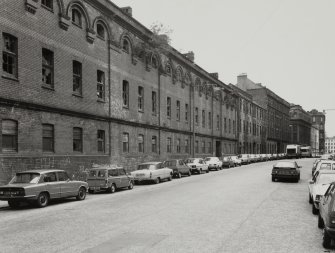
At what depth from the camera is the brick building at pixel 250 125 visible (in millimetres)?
68125

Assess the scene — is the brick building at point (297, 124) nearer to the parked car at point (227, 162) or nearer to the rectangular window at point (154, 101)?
the parked car at point (227, 162)

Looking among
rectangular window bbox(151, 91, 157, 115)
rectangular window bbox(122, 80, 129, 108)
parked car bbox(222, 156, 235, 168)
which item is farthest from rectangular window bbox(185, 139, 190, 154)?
rectangular window bbox(122, 80, 129, 108)

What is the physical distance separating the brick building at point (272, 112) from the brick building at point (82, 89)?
46749 mm

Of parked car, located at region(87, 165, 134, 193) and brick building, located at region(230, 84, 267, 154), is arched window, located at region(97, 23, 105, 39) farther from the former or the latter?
brick building, located at region(230, 84, 267, 154)

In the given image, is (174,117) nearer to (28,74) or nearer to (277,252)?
(28,74)

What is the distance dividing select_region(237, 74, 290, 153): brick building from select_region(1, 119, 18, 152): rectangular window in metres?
71.2

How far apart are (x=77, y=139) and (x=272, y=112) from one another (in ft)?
250

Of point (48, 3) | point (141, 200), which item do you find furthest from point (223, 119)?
point (141, 200)

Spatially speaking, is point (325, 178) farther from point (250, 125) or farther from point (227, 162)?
point (250, 125)

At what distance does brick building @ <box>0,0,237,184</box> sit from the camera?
64.3 ft

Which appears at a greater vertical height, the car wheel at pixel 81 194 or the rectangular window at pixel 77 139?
the rectangular window at pixel 77 139

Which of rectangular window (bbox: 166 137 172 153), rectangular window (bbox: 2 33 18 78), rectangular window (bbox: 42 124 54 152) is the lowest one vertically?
rectangular window (bbox: 166 137 172 153)

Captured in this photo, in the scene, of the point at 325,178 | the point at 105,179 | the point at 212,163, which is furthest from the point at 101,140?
the point at 325,178

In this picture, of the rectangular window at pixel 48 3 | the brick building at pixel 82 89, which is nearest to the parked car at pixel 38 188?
the brick building at pixel 82 89
